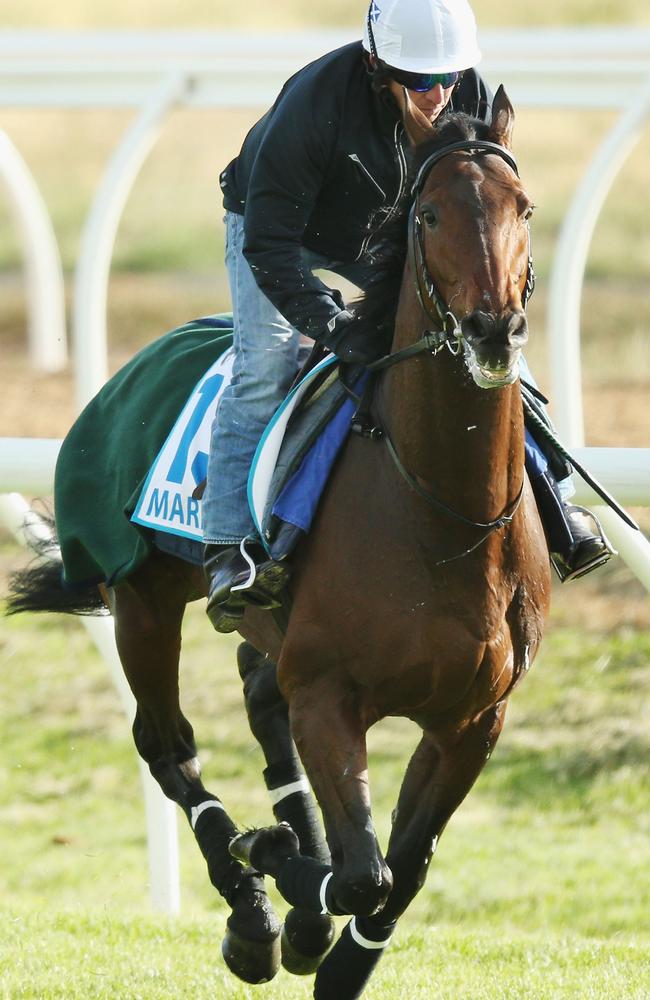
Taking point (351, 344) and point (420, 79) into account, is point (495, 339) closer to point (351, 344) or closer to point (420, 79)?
point (351, 344)

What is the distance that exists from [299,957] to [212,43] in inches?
134

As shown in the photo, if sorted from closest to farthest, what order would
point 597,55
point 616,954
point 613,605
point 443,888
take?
1. point 616,954
2. point 597,55
3. point 443,888
4. point 613,605

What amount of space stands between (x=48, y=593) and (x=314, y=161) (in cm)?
188

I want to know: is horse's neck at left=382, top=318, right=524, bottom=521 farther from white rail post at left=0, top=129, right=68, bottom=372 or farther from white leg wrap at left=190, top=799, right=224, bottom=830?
white rail post at left=0, top=129, right=68, bottom=372

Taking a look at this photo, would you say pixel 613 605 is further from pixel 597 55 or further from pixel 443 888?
pixel 597 55

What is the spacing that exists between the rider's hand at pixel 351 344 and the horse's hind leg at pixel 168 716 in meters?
1.23

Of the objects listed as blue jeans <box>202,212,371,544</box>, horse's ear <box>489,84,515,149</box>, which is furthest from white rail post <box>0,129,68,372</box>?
horse's ear <box>489,84,515,149</box>

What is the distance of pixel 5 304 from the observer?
15906 millimetres

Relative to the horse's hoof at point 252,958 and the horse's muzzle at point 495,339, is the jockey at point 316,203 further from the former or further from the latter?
the horse's hoof at point 252,958

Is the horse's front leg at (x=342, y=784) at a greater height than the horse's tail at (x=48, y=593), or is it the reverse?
the horse's front leg at (x=342, y=784)

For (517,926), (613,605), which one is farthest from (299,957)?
(613,605)

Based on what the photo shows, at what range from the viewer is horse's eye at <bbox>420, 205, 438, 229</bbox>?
338 cm

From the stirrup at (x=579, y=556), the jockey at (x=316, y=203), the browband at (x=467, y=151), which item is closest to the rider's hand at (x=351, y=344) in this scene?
the jockey at (x=316, y=203)

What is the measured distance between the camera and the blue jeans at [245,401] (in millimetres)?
4074
